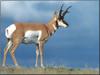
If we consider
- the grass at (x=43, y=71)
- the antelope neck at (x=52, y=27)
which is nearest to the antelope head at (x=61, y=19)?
the antelope neck at (x=52, y=27)

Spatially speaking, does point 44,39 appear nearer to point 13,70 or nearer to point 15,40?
point 15,40

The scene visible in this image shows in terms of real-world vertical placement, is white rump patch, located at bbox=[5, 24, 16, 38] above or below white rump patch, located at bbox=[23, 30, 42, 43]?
above

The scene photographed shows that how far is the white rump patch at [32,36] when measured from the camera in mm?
21984

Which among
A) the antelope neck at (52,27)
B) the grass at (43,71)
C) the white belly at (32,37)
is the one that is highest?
the antelope neck at (52,27)

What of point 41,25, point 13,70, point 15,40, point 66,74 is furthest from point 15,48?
point 66,74

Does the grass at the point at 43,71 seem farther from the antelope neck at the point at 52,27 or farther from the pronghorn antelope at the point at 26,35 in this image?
the antelope neck at the point at 52,27

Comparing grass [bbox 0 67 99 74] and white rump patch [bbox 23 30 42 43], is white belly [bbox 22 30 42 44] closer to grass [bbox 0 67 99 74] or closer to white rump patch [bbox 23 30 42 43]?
white rump patch [bbox 23 30 42 43]

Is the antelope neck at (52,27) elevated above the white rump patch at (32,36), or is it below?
above

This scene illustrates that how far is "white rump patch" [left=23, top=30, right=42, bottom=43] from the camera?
22.0m

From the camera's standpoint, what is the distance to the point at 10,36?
22.0m

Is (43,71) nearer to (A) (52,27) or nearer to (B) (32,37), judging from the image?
(B) (32,37)

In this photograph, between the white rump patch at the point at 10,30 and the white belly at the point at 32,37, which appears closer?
the white rump patch at the point at 10,30

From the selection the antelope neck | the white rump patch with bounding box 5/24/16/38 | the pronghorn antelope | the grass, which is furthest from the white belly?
the grass

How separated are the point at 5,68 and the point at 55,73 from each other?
244 cm
